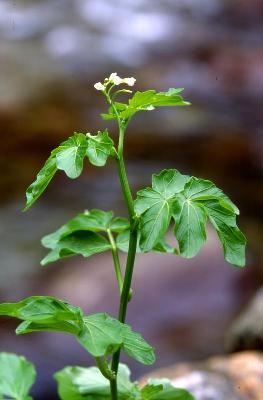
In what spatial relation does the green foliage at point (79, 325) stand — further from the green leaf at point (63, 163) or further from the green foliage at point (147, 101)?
the green foliage at point (147, 101)

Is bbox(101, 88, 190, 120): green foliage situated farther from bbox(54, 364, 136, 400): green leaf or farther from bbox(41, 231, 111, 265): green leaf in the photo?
bbox(54, 364, 136, 400): green leaf

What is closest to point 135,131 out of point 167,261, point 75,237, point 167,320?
point 167,261

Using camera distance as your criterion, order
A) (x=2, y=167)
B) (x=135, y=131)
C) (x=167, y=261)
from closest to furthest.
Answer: (x=167, y=261) < (x=2, y=167) < (x=135, y=131)

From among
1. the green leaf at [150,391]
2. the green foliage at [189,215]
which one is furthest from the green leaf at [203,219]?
the green leaf at [150,391]

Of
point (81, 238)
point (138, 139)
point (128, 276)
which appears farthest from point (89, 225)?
point (138, 139)

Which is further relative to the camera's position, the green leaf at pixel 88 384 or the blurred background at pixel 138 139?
the blurred background at pixel 138 139

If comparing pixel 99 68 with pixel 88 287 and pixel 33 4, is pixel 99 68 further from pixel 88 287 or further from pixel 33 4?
pixel 88 287

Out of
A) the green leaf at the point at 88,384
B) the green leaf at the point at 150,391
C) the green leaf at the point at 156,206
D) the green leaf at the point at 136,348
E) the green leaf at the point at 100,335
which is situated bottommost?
the green leaf at the point at 88,384
